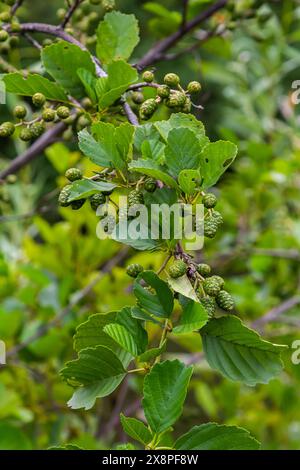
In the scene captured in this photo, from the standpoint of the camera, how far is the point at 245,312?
1527 mm

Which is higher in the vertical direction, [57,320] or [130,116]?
[130,116]

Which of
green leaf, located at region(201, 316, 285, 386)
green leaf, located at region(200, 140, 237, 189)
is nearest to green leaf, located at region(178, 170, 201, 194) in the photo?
green leaf, located at region(200, 140, 237, 189)

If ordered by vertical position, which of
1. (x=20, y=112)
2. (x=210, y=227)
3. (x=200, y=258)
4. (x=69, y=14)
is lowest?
(x=200, y=258)

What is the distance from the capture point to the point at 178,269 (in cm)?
56

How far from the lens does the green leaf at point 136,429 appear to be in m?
0.55

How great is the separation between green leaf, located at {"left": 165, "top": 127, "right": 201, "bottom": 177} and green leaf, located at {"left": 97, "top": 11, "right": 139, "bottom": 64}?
242 millimetres

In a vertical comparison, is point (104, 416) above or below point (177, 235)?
below

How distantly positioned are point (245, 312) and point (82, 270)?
1.20 ft

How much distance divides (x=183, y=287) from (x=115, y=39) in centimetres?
35

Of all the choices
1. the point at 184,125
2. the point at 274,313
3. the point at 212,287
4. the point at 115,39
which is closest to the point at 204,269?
the point at 212,287

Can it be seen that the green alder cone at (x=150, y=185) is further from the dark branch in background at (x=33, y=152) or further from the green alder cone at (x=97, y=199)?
the dark branch in background at (x=33, y=152)

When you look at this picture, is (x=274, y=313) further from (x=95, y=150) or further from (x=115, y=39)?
(x=95, y=150)
